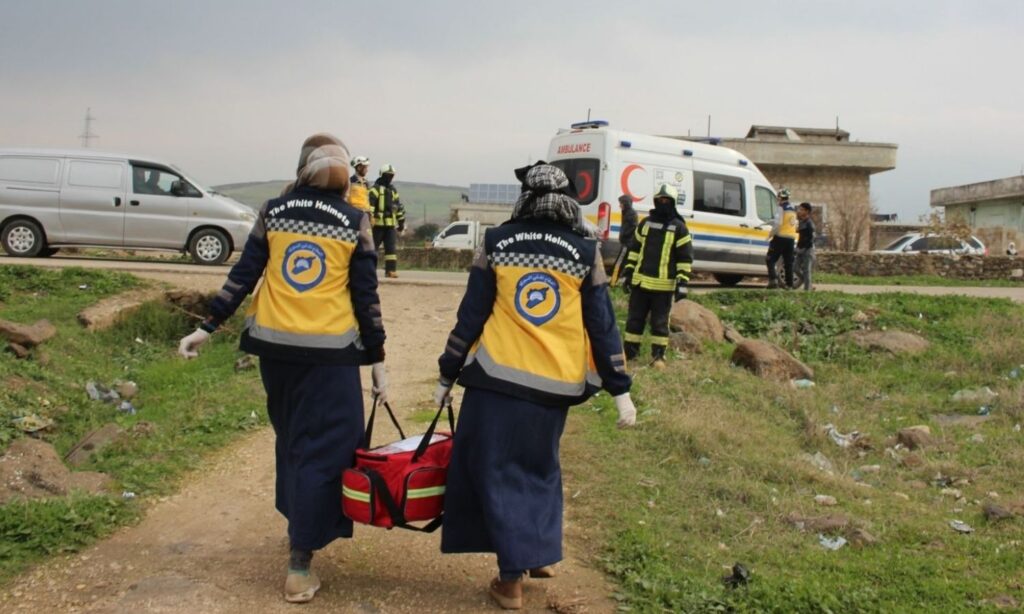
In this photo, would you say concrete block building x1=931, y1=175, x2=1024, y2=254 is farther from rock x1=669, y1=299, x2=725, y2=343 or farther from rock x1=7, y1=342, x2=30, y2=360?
rock x1=7, y1=342, x2=30, y2=360

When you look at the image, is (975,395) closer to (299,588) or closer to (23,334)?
(299,588)

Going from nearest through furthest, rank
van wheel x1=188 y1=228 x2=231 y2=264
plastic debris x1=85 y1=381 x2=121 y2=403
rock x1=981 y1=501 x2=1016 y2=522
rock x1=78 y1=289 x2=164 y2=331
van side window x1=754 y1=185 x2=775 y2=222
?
rock x1=981 y1=501 x2=1016 y2=522
plastic debris x1=85 y1=381 x2=121 y2=403
rock x1=78 y1=289 x2=164 y2=331
van wheel x1=188 y1=228 x2=231 y2=264
van side window x1=754 y1=185 x2=775 y2=222

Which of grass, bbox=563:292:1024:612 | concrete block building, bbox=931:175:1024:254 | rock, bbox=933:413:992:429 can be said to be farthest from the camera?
concrete block building, bbox=931:175:1024:254

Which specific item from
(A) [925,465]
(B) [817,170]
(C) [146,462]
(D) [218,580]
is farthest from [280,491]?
(B) [817,170]

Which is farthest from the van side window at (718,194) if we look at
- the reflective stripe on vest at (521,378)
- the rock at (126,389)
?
the reflective stripe on vest at (521,378)

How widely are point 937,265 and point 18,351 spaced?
1877 centimetres

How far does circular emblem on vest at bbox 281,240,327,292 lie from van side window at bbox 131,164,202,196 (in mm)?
11981

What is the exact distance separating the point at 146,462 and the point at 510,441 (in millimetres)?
3187

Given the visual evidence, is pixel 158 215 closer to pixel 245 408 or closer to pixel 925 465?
pixel 245 408

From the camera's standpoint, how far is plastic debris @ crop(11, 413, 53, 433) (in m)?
7.45

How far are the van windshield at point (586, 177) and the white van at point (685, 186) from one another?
1cm

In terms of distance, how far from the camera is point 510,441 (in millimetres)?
4078

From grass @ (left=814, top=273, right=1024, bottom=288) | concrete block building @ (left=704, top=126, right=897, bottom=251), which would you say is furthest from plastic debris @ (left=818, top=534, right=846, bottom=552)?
concrete block building @ (left=704, top=126, right=897, bottom=251)

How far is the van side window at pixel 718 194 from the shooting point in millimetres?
15594
